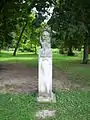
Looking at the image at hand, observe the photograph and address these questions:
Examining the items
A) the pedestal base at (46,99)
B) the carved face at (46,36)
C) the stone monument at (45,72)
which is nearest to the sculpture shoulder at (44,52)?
the stone monument at (45,72)

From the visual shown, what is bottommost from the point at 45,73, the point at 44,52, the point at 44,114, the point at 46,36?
the point at 44,114

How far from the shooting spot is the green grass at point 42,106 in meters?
6.47

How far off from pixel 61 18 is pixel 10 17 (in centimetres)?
884

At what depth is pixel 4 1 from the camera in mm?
17484

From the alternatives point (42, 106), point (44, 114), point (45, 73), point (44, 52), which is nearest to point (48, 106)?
point (42, 106)

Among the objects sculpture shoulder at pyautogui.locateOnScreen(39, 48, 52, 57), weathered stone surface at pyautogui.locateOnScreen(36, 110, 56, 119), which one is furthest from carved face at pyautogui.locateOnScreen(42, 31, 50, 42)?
weathered stone surface at pyautogui.locateOnScreen(36, 110, 56, 119)

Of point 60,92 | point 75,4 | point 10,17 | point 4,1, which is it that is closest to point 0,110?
point 60,92

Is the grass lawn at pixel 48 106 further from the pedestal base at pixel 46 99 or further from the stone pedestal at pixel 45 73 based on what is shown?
the stone pedestal at pixel 45 73

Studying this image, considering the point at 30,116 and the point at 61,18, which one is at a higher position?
the point at 61,18

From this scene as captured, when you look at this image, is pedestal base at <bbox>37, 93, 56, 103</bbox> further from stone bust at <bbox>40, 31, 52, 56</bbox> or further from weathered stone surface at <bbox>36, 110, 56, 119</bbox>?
stone bust at <bbox>40, 31, 52, 56</bbox>

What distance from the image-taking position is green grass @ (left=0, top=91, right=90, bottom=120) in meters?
6.47

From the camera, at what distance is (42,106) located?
7301 mm

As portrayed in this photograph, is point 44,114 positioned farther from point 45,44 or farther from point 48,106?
point 45,44

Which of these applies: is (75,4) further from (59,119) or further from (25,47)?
(25,47)
